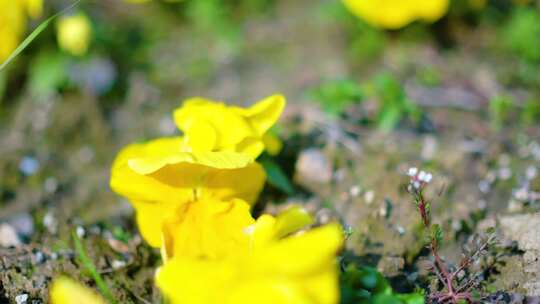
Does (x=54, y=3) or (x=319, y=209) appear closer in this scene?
(x=319, y=209)

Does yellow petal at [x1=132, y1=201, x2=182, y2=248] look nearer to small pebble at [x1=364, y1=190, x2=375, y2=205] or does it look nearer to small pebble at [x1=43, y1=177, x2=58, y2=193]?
small pebble at [x1=364, y1=190, x2=375, y2=205]

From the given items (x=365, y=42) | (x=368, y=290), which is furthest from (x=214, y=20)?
(x=368, y=290)

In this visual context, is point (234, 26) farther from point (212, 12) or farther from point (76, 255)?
point (76, 255)

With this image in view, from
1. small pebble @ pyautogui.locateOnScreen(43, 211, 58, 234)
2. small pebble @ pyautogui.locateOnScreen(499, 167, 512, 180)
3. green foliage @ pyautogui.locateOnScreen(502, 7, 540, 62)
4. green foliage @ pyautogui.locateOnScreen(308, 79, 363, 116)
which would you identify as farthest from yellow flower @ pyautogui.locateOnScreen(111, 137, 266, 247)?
green foliage @ pyautogui.locateOnScreen(502, 7, 540, 62)

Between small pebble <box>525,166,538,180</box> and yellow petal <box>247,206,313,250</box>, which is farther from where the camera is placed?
small pebble <box>525,166,538,180</box>

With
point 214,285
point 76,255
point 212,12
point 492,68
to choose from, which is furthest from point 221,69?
point 214,285

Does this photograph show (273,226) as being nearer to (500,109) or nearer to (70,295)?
(70,295)

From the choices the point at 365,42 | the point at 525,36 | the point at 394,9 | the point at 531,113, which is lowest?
the point at 531,113
